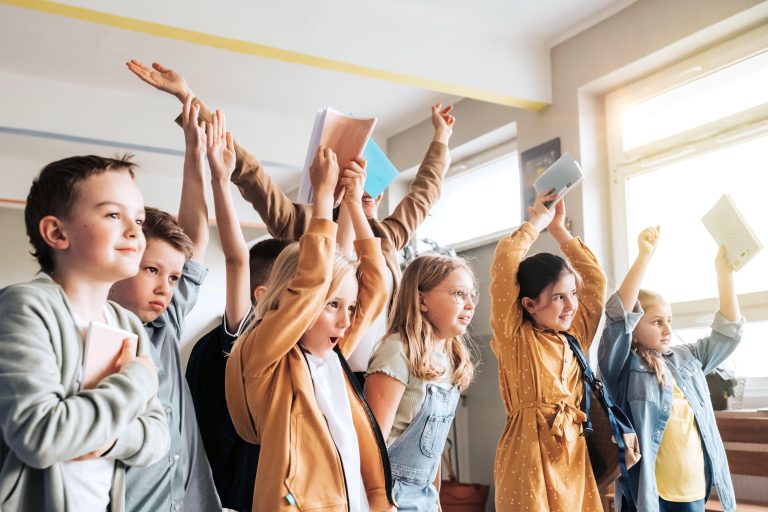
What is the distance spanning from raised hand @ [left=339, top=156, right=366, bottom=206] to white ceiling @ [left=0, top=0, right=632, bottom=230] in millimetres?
1726

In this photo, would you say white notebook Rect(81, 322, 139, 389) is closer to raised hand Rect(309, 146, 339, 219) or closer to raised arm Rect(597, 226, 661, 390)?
raised hand Rect(309, 146, 339, 219)

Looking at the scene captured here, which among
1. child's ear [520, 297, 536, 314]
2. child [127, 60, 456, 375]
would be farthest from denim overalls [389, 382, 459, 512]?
child's ear [520, 297, 536, 314]

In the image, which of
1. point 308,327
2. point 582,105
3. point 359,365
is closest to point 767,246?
point 582,105

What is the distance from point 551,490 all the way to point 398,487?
45 cm

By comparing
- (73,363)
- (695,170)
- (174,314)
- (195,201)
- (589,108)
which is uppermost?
(589,108)

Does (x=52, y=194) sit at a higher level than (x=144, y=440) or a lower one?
higher

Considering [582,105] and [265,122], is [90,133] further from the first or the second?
[582,105]

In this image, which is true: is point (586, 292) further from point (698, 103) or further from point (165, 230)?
point (698, 103)

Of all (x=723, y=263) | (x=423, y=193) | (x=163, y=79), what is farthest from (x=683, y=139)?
(x=163, y=79)

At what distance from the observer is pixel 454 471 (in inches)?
189

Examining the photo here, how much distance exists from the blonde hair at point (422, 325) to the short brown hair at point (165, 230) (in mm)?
636

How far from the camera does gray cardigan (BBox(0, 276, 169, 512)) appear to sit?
0.99 meters

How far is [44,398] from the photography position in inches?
39.2

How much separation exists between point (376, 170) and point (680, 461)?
1.35m
